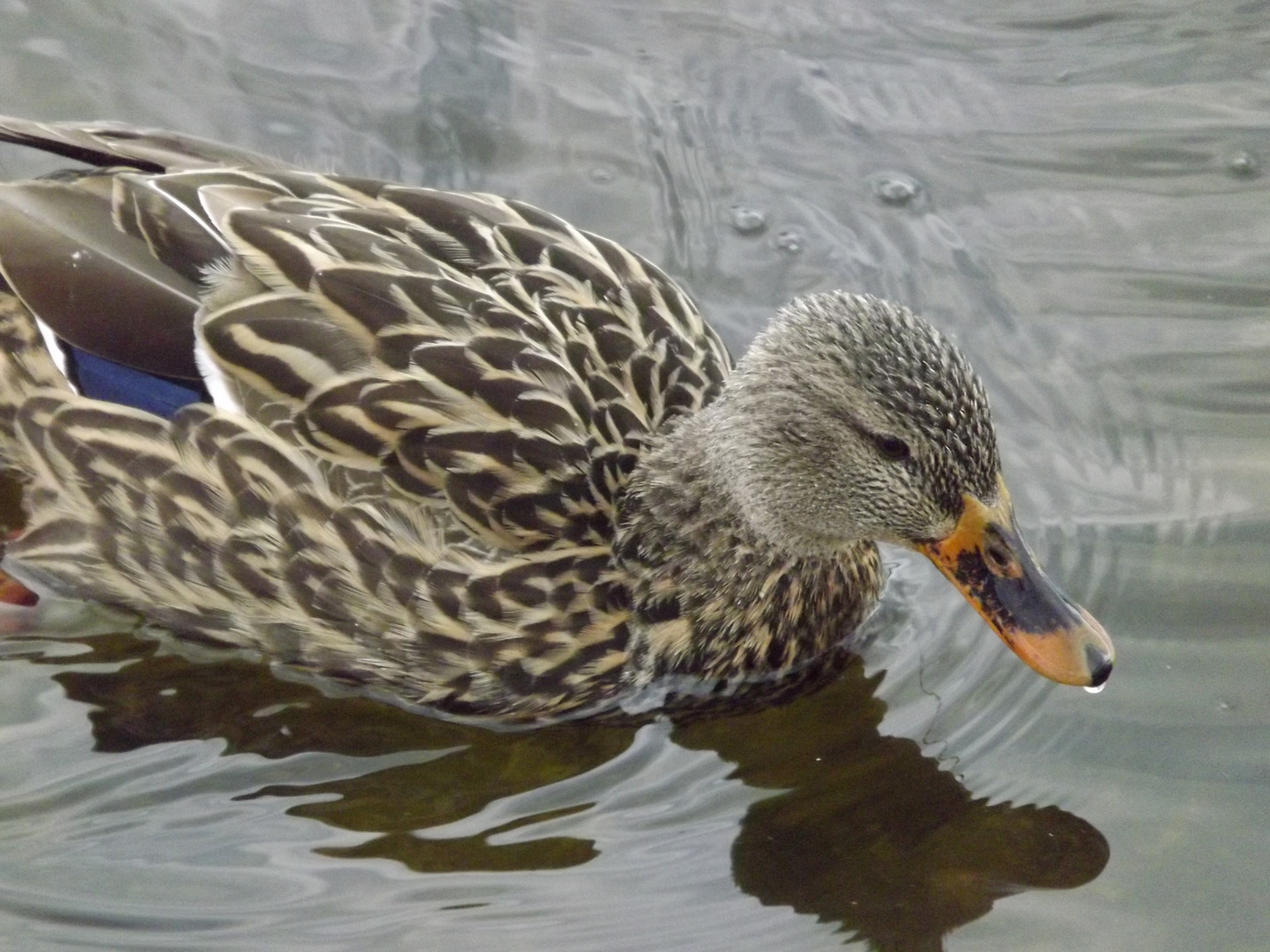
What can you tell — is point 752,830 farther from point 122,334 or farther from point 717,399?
point 122,334

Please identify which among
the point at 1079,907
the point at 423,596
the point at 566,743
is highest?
the point at 423,596

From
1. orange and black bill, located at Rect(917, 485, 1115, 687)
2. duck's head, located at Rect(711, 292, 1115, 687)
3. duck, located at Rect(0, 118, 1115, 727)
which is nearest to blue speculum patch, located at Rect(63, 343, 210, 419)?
duck, located at Rect(0, 118, 1115, 727)

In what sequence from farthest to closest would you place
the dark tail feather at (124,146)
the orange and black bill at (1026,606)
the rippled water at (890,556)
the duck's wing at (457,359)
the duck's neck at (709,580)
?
1. the dark tail feather at (124,146)
2. the duck's neck at (709,580)
3. the duck's wing at (457,359)
4. the orange and black bill at (1026,606)
5. the rippled water at (890,556)

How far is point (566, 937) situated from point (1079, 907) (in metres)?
1.43

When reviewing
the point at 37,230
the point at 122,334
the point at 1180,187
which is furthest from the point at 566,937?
the point at 1180,187

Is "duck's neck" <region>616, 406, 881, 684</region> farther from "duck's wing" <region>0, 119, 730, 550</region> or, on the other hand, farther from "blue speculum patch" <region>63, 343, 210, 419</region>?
"blue speculum patch" <region>63, 343, 210, 419</region>

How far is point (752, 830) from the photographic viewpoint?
206 inches

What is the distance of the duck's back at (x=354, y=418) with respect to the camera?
5355 millimetres

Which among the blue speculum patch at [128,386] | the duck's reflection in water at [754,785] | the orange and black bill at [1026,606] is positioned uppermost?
the blue speculum patch at [128,386]

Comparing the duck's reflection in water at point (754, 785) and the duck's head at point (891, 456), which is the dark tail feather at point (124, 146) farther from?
the duck's head at point (891, 456)

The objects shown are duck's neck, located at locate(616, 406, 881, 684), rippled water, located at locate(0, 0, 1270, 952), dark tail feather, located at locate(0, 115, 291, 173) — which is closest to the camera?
rippled water, located at locate(0, 0, 1270, 952)

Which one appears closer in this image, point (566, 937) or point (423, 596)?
point (566, 937)

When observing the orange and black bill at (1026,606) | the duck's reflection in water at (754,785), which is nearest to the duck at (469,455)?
the orange and black bill at (1026,606)

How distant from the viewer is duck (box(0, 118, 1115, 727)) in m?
5.27
